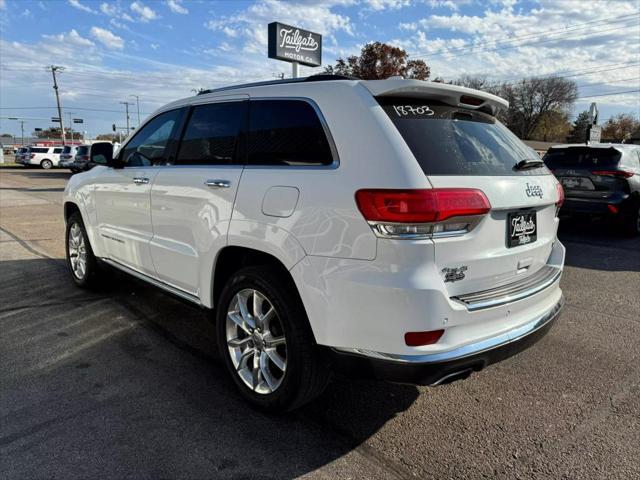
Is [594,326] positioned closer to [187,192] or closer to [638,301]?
[638,301]

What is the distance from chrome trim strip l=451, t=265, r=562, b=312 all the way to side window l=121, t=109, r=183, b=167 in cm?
260

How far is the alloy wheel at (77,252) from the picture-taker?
527 cm

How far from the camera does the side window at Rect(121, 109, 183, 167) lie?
3.93 m

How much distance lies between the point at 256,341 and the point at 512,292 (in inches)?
59.5

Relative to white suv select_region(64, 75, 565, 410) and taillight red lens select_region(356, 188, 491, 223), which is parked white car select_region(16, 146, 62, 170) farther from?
taillight red lens select_region(356, 188, 491, 223)

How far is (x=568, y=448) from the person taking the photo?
8.69 feet

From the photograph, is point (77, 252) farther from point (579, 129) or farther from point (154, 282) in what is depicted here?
point (579, 129)

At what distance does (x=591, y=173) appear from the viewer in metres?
8.42

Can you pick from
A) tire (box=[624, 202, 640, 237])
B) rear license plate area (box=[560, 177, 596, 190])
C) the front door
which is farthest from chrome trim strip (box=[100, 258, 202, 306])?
tire (box=[624, 202, 640, 237])

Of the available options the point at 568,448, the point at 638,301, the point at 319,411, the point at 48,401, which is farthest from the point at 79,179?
the point at 638,301

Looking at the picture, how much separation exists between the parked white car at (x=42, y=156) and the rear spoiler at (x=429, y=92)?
1621 inches

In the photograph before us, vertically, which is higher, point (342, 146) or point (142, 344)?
point (342, 146)

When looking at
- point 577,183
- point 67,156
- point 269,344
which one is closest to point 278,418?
point 269,344

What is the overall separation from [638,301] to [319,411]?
13.4 feet
